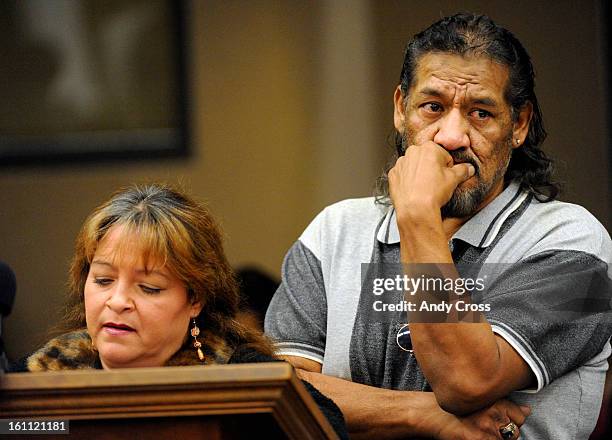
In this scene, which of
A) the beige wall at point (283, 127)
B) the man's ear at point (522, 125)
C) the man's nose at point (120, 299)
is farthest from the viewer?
the beige wall at point (283, 127)

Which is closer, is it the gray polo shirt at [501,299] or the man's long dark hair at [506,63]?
the gray polo shirt at [501,299]

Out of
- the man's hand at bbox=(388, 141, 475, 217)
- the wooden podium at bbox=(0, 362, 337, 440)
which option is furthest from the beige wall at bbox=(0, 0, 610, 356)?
the wooden podium at bbox=(0, 362, 337, 440)

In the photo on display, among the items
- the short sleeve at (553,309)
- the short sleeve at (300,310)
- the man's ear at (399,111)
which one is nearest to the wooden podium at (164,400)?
the short sleeve at (553,309)

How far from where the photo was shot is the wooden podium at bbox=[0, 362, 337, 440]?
7.46 feet

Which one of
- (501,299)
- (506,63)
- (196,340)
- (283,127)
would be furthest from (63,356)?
(283,127)

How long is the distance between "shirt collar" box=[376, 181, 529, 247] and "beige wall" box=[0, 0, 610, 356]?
2.89 meters

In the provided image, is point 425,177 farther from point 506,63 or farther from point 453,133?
point 506,63

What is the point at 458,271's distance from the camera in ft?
10.9

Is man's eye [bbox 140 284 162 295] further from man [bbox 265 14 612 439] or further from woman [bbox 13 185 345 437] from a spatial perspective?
man [bbox 265 14 612 439]

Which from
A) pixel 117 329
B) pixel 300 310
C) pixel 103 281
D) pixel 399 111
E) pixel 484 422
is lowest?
pixel 484 422

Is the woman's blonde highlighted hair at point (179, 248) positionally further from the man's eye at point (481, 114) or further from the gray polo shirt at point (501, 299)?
the man's eye at point (481, 114)

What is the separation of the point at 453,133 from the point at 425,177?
0.69 ft

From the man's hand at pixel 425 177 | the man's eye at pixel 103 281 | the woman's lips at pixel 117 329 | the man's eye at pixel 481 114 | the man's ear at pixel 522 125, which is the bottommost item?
the woman's lips at pixel 117 329

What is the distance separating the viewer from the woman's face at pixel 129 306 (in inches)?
115
